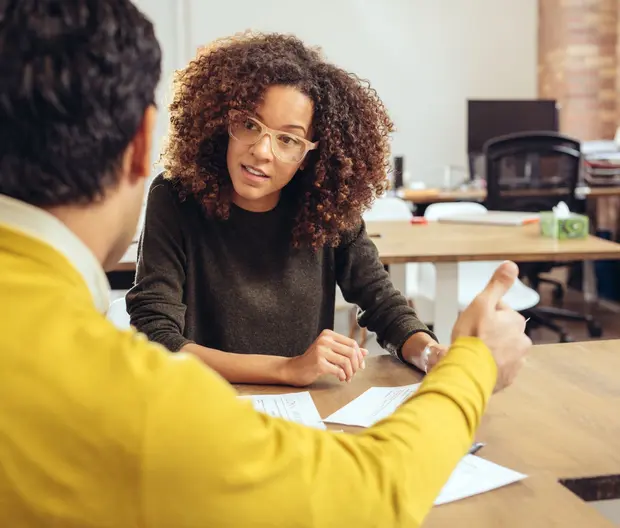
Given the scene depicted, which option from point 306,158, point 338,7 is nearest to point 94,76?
point 306,158

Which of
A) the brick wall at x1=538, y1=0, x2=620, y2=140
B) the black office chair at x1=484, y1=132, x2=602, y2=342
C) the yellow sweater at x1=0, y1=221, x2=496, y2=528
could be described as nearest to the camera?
the yellow sweater at x1=0, y1=221, x2=496, y2=528

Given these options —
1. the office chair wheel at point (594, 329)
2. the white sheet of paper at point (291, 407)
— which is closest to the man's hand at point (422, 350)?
the white sheet of paper at point (291, 407)

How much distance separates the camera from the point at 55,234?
2.06 ft

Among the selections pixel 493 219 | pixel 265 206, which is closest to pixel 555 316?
pixel 493 219

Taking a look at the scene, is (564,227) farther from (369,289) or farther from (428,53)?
(428,53)

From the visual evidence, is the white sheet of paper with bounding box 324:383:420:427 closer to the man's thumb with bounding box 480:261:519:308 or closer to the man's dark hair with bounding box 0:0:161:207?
the man's thumb with bounding box 480:261:519:308

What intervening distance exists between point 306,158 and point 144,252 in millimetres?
404

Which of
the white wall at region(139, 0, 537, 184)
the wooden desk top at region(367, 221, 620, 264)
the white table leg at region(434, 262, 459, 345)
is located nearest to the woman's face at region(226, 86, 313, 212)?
the wooden desk top at region(367, 221, 620, 264)

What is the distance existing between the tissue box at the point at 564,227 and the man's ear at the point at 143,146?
2.36 metres

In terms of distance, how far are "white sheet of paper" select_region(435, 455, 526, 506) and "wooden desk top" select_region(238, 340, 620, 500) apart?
26 millimetres

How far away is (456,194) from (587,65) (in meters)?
1.73

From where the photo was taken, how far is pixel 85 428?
0.54 meters

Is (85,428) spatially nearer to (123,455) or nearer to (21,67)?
(123,455)

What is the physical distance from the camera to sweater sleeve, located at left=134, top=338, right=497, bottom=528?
55cm
